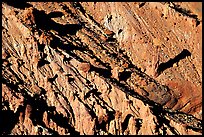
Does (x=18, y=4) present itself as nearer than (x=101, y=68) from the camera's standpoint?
No

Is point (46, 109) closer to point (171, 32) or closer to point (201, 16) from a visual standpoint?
point (171, 32)

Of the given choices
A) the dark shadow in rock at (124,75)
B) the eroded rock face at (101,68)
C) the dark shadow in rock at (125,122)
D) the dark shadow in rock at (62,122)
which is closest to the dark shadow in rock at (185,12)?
the eroded rock face at (101,68)

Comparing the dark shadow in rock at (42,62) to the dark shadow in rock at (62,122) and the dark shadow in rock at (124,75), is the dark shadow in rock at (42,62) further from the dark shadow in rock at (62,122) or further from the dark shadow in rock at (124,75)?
the dark shadow in rock at (124,75)

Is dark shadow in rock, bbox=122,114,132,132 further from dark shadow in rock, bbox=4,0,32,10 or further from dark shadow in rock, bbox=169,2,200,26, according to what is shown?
dark shadow in rock, bbox=169,2,200,26

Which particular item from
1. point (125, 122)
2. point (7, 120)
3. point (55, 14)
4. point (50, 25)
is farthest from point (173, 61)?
point (7, 120)

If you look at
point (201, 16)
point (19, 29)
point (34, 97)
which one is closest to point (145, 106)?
point (34, 97)

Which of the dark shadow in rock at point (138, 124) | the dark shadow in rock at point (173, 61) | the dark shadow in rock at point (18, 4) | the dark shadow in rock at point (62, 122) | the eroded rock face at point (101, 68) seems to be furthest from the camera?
the dark shadow in rock at point (173, 61)

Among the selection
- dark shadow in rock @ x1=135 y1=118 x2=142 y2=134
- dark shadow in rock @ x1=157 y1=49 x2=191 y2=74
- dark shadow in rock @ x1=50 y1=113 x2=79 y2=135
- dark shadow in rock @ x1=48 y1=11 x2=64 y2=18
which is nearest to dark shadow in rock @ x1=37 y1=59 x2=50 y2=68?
dark shadow in rock @ x1=50 y1=113 x2=79 y2=135

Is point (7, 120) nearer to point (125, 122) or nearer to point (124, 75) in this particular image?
point (125, 122)

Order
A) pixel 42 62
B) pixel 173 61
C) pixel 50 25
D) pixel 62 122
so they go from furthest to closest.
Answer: pixel 173 61
pixel 50 25
pixel 42 62
pixel 62 122
